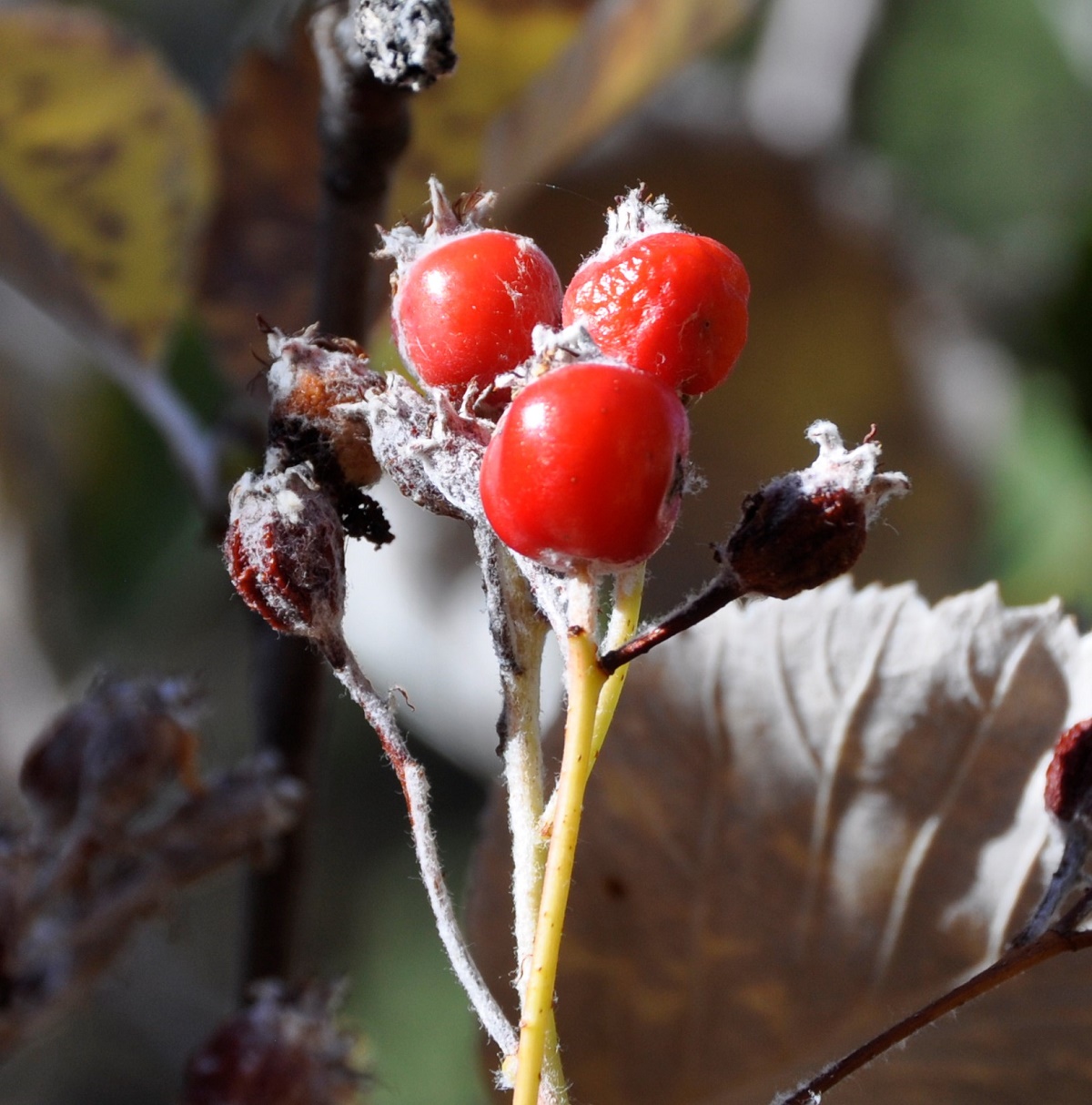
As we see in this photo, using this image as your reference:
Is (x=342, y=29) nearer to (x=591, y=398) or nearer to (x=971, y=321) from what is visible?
(x=591, y=398)

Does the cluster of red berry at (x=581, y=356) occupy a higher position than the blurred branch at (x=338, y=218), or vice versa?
the blurred branch at (x=338, y=218)

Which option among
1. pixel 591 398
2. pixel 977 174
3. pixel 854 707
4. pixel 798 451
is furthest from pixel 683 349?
pixel 977 174

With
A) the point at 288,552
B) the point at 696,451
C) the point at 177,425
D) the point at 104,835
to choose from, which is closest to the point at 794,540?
the point at 288,552

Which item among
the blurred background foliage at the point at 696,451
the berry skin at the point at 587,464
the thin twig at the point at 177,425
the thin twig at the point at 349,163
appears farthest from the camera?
the blurred background foliage at the point at 696,451

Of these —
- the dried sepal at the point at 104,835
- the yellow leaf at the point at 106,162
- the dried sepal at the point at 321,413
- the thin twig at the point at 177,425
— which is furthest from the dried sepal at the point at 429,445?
the yellow leaf at the point at 106,162

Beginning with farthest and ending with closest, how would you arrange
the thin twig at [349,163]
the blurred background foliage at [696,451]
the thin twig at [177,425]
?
the blurred background foliage at [696,451] < the thin twig at [177,425] < the thin twig at [349,163]

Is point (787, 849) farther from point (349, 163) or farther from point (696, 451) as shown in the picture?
point (696, 451)

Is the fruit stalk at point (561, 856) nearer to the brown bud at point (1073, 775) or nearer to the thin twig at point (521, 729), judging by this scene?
the thin twig at point (521, 729)
